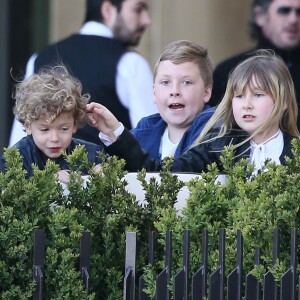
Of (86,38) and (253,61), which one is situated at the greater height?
(86,38)

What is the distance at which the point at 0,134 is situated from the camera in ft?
28.8

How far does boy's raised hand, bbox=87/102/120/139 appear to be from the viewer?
5062mm

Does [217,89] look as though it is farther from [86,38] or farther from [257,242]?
[257,242]

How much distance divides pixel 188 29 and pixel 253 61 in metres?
3.42

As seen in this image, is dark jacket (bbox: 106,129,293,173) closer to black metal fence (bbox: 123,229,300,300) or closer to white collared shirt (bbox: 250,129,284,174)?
white collared shirt (bbox: 250,129,284,174)

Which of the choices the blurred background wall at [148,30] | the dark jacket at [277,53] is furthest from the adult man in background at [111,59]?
the blurred background wall at [148,30]

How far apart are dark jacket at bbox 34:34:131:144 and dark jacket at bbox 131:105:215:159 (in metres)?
1.38

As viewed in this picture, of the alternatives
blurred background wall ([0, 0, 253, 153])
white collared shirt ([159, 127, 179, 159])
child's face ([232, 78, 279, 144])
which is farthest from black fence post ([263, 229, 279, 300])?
blurred background wall ([0, 0, 253, 153])

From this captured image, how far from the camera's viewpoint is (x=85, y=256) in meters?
4.14

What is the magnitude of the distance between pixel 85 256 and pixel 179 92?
162 cm

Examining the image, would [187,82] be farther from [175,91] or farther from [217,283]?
[217,283]

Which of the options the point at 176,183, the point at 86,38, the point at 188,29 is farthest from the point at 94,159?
the point at 188,29

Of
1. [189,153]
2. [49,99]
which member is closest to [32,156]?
[49,99]

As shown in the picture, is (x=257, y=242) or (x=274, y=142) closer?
(x=257, y=242)
